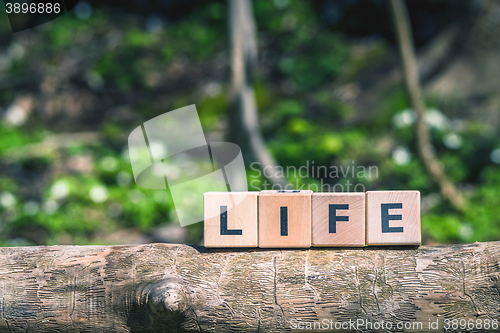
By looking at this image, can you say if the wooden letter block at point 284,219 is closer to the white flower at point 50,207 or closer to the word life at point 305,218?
the word life at point 305,218

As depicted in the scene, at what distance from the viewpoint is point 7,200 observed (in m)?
4.55

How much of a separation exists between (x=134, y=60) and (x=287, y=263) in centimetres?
689

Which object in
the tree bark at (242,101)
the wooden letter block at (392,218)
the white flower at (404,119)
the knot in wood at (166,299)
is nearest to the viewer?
the knot in wood at (166,299)

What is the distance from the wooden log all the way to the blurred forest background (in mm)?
2561

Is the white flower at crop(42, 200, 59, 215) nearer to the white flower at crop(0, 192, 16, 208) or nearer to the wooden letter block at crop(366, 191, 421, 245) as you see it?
the white flower at crop(0, 192, 16, 208)

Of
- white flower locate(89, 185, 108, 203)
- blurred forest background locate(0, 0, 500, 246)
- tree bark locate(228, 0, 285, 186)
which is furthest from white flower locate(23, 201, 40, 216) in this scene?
tree bark locate(228, 0, 285, 186)

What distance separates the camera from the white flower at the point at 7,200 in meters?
4.50

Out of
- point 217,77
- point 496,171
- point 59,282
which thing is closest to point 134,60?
point 217,77

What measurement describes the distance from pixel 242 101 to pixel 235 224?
118 inches

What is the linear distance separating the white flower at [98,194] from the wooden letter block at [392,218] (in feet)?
12.0

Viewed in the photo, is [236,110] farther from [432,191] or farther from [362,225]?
[362,225]

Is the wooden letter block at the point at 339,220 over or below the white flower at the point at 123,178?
below

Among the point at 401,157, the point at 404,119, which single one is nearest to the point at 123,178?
the point at 401,157

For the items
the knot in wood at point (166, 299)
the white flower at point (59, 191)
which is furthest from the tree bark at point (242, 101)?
the knot in wood at point (166, 299)
